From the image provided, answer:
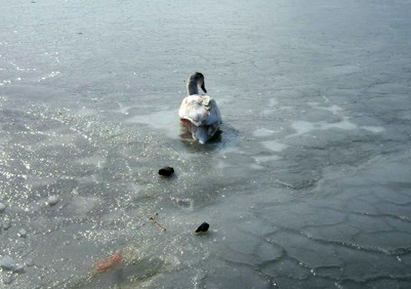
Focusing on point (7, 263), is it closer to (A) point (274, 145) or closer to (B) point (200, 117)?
(B) point (200, 117)

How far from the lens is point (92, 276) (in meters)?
4.54

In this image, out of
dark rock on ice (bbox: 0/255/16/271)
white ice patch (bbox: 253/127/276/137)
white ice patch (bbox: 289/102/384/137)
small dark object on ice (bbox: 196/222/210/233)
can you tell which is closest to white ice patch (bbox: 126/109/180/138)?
white ice patch (bbox: 253/127/276/137)

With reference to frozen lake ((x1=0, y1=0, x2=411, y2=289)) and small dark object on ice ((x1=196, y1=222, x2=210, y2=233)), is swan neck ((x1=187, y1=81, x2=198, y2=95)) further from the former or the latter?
small dark object on ice ((x1=196, y1=222, x2=210, y2=233))

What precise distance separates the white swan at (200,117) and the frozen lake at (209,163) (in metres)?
0.19

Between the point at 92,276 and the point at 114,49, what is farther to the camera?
the point at 114,49

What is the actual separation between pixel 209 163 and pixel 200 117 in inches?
42.3

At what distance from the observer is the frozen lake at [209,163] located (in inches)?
188

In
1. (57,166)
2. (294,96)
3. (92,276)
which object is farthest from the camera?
(294,96)

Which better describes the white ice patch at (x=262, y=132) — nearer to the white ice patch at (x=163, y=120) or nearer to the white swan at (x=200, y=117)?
the white swan at (x=200, y=117)

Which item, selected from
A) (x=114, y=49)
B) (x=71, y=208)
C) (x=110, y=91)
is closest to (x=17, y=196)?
(x=71, y=208)

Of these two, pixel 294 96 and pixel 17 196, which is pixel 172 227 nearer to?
pixel 17 196

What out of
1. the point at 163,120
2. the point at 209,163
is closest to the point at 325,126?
the point at 209,163

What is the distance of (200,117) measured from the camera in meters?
7.63

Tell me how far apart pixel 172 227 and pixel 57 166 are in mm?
2153
